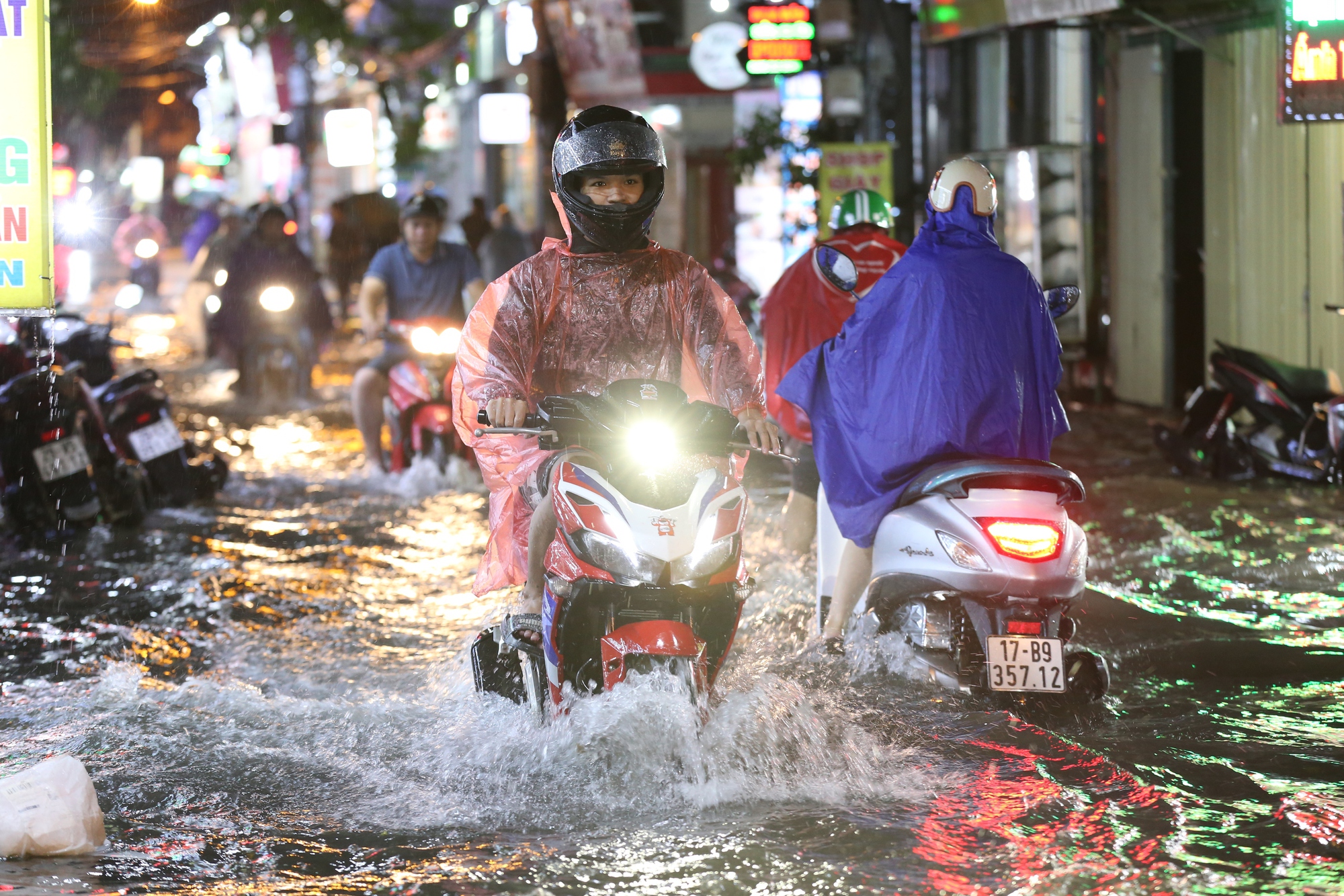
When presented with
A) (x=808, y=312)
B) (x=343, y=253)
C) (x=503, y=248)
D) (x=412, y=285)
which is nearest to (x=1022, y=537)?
(x=808, y=312)

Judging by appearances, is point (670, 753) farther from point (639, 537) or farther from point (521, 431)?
point (521, 431)

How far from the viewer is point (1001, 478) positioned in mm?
4879

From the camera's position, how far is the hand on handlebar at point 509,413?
441 cm

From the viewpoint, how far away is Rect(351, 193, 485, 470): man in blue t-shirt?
10352mm

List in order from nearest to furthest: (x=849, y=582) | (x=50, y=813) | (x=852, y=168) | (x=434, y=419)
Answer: (x=50, y=813), (x=849, y=582), (x=434, y=419), (x=852, y=168)

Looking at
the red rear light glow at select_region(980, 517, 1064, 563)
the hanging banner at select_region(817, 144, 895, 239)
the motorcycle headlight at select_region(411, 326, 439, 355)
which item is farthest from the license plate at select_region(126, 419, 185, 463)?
the hanging banner at select_region(817, 144, 895, 239)

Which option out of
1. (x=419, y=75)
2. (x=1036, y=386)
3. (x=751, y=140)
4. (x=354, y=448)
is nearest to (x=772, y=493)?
(x=354, y=448)

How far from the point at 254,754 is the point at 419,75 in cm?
2818

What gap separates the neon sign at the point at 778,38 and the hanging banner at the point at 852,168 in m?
1.00

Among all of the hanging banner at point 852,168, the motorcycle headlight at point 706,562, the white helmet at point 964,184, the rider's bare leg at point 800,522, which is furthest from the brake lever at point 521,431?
the hanging banner at point 852,168

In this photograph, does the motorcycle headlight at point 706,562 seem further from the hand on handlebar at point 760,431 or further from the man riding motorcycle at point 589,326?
the man riding motorcycle at point 589,326

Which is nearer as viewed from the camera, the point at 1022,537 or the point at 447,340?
the point at 1022,537

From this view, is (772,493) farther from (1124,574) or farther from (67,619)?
(67,619)

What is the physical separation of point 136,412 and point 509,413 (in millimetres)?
5797
